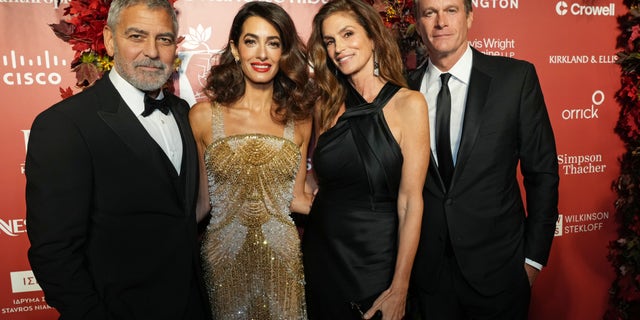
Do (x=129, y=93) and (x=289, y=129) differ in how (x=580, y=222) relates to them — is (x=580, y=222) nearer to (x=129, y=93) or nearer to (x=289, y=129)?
(x=289, y=129)

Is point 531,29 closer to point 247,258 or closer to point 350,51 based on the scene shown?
point 350,51

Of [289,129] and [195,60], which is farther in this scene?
[195,60]

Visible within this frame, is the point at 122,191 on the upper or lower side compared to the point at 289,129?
lower

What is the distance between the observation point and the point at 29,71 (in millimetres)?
2633

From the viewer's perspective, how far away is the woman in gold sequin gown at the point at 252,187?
2357mm

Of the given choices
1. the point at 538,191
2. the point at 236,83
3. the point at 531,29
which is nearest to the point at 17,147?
the point at 236,83

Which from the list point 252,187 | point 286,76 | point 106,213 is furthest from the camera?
point 286,76

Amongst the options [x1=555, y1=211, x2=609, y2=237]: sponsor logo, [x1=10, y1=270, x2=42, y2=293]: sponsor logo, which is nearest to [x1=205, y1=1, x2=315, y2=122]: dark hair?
[x1=10, y1=270, x2=42, y2=293]: sponsor logo

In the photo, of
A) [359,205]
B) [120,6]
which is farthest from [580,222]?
[120,6]

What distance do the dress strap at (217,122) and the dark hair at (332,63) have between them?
1.65ft

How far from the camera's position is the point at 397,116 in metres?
2.10

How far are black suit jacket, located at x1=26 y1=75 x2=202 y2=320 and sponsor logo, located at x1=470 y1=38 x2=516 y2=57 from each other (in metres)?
2.19

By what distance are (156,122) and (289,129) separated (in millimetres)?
776

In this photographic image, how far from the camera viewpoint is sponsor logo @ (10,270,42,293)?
277 centimetres
